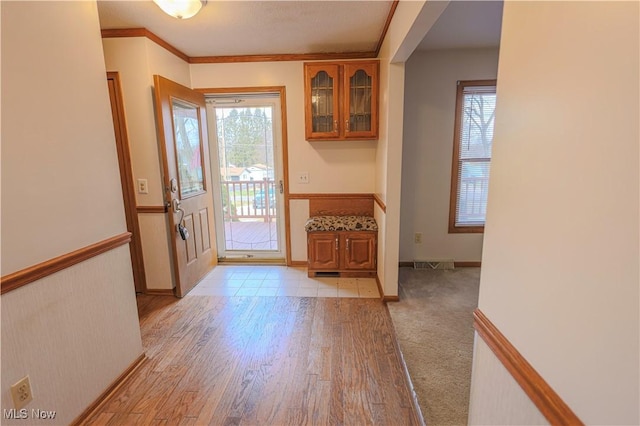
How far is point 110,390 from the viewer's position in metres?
1.68

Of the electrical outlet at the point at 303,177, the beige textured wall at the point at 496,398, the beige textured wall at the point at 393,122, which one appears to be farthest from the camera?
the electrical outlet at the point at 303,177

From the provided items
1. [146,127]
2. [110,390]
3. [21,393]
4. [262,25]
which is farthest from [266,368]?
[262,25]

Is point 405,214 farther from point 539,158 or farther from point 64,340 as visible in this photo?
point 64,340

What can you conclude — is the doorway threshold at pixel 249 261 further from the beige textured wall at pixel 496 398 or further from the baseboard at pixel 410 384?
the beige textured wall at pixel 496 398

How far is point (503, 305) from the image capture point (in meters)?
0.87

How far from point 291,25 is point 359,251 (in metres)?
2.19

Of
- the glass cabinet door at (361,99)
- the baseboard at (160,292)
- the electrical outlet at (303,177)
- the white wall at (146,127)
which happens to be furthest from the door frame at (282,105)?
the baseboard at (160,292)

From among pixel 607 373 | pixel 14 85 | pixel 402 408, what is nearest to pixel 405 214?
pixel 402 408

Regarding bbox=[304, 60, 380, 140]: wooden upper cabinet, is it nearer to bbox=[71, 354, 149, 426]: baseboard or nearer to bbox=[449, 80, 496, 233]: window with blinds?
bbox=[449, 80, 496, 233]: window with blinds

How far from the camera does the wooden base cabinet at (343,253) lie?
315cm

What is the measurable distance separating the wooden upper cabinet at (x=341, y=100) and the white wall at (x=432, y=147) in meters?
0.45

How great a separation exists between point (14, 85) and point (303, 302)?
7.53 ft

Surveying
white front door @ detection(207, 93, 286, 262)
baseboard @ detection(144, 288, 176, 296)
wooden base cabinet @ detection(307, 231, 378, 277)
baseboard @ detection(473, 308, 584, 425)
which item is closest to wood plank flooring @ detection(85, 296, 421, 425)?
baseboard @ detection(144, 288, 176, 296)

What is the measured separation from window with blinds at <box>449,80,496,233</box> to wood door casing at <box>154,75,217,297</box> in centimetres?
278
